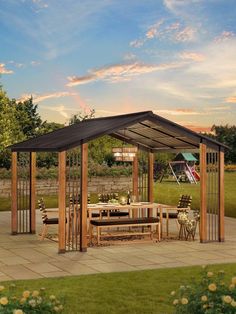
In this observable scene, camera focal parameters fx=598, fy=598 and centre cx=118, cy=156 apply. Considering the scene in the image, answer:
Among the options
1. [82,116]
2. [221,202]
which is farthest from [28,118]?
[221,202]

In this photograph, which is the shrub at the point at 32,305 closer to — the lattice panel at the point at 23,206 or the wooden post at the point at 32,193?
the lattice panel at the point at 23,206

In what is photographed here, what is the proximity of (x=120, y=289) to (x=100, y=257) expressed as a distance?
9.69ft

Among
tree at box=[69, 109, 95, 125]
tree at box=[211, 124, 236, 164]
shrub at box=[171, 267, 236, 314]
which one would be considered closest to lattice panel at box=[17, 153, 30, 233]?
shrub at box=[171, 267, 236, 314]

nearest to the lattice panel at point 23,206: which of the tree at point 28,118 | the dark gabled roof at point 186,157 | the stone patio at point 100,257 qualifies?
the stone patio at point 100,257

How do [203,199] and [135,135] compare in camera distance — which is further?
[135,135]

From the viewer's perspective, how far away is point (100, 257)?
1164 cm

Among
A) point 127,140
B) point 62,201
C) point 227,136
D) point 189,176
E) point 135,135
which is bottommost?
point 62,201

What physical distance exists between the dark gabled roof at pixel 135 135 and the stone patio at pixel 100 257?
7.03 ft

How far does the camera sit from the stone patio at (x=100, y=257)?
10.4 m

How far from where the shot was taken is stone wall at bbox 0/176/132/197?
26.3 m

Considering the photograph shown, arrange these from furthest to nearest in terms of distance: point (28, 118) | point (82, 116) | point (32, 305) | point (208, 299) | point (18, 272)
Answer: point (28, 118) → point (82, 116) → point (18, 272) → point (208, 299) → point (32, 305)

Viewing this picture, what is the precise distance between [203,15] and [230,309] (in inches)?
819

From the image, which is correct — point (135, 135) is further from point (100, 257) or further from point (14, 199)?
point (100, 257)

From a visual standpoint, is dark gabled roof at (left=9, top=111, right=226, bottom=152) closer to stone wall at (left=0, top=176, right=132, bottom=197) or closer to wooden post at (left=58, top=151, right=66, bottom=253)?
wooden post at (left=58, top=151, right=66, bottom=253)
